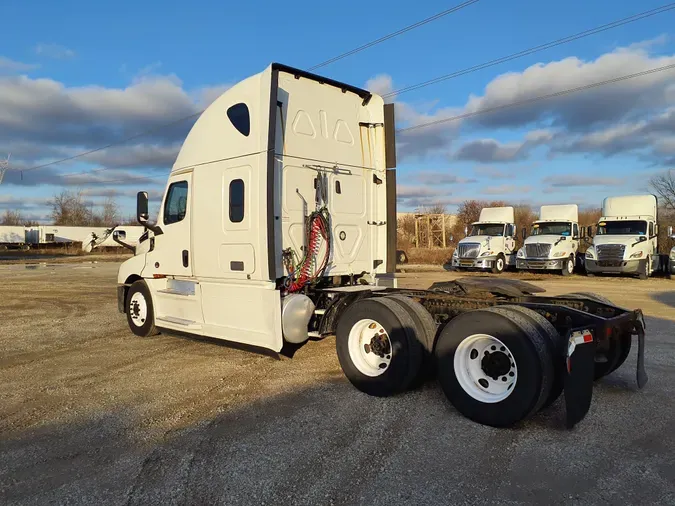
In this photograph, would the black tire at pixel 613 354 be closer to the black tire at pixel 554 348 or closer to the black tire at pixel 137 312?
the black tire at pixel 554 348

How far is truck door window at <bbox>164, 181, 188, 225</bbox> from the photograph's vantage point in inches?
307

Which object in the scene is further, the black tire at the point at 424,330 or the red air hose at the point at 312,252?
the red air hose at the point at 312,252

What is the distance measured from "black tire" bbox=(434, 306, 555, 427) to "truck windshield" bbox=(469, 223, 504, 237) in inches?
886

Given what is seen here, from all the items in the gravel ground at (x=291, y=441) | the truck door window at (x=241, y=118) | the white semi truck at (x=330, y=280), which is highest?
the truck door window at (x=241, y=118)

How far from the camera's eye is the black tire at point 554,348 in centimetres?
450

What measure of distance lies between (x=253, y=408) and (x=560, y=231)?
22.9m

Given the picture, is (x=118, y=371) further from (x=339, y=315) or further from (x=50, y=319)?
(x=50, y=319)

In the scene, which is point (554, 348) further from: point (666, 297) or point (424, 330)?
point (666, 297)

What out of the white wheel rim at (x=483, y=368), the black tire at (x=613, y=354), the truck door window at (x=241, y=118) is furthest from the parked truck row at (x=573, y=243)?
the truck door window at (x=241, y=118)

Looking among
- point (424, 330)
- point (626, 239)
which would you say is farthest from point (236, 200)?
point (626, 239)

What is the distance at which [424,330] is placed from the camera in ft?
17.7

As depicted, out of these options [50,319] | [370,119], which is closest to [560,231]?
[370,119]

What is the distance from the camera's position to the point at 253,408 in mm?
5344

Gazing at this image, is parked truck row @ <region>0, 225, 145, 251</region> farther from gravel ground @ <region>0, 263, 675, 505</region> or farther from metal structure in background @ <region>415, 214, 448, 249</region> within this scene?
gravel ground @ <region>0, 263, 675, 505</region>
